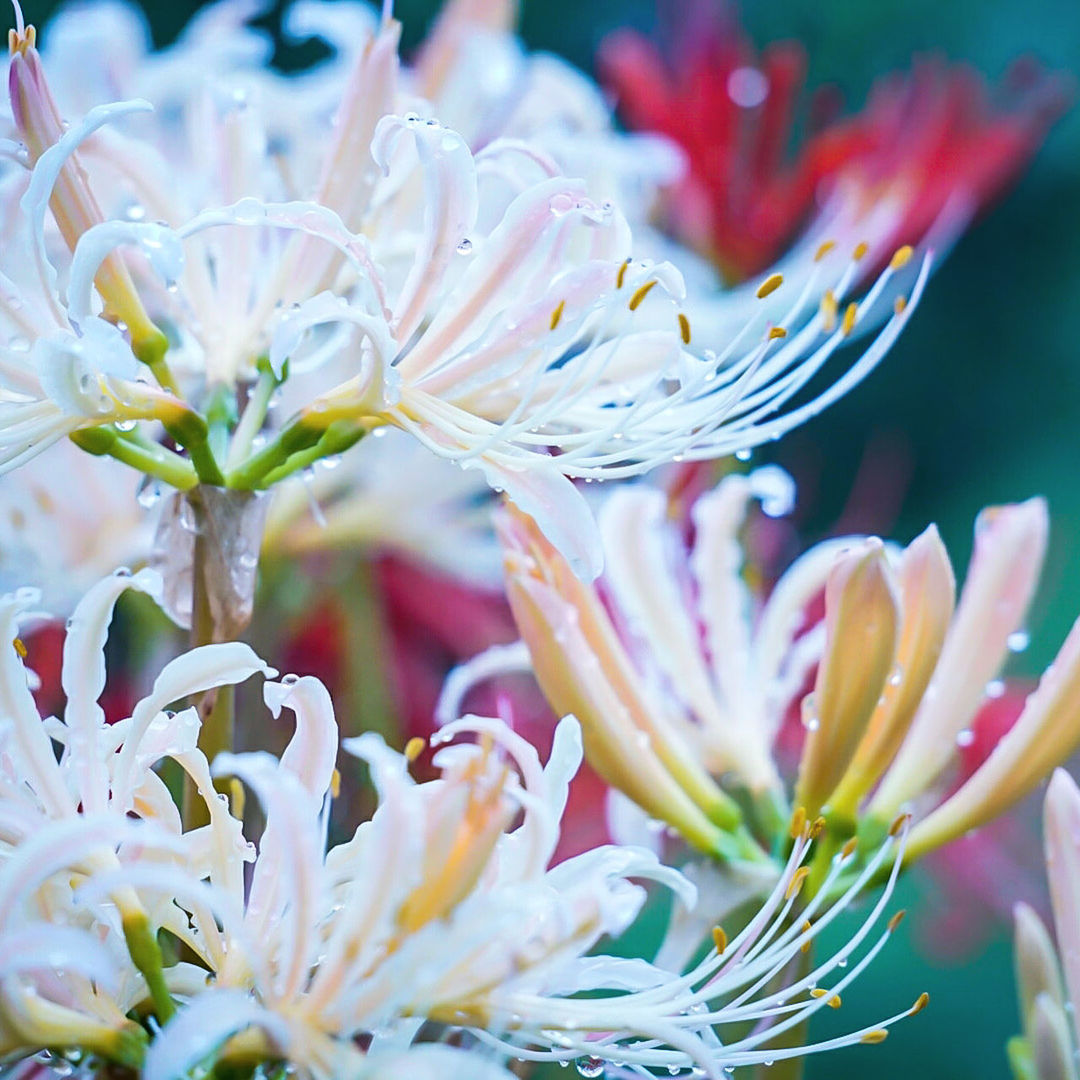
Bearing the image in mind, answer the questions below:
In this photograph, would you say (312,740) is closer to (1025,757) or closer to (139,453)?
(139,453)

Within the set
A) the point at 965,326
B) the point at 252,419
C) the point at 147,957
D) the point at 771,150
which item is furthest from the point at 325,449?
the point at 965,326

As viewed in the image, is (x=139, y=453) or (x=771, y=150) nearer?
(x=139, y=453)

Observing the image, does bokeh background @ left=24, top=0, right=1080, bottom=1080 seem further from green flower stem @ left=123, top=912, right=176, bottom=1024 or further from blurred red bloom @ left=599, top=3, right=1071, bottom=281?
green flower stem @ left=123, top=912, right=176, bottom=1024

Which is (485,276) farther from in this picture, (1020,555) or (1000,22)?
(1000,22)

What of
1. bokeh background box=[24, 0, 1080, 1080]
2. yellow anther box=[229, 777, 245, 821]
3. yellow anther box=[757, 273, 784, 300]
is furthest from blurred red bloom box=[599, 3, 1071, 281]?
yellow anther box=[229, 777, 245, 821]

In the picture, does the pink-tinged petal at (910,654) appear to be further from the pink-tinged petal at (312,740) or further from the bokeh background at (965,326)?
the bokeh background at (965,326)

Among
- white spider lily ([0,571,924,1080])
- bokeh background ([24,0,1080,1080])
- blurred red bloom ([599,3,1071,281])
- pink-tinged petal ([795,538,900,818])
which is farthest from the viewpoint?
bokeh background ([24,0,1080,1080])

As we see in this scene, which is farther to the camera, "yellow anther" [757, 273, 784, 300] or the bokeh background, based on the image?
the bokeh background
